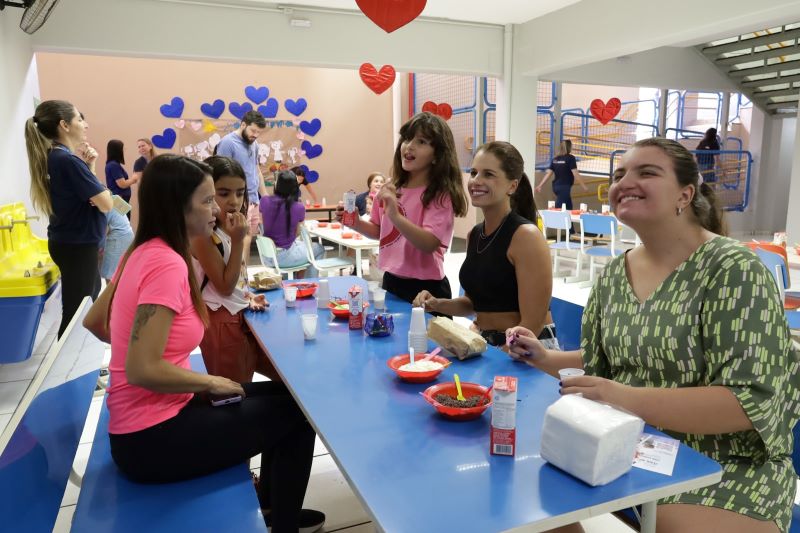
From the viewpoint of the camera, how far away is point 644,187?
1.50 meters

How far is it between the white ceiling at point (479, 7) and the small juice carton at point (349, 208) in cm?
472

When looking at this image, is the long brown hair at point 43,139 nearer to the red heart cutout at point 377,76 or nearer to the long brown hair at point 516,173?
the long brown hair at point 516,173

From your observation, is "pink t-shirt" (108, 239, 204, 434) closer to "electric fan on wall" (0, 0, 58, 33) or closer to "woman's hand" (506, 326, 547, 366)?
"woman's hand" (506, 326, 547, 366)

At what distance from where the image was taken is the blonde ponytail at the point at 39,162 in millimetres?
3357

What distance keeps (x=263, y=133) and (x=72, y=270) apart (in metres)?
7.27

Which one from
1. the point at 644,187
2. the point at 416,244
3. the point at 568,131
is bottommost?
the point at 416,244

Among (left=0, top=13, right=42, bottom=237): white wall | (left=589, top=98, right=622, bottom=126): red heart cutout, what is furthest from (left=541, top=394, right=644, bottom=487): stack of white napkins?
(left=589, top=98, right=622, bottom=126): red heart cutout

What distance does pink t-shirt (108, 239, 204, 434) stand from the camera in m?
1.57

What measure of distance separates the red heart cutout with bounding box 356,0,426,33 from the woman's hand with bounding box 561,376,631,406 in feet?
10.5

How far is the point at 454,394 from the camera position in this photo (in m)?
1.56

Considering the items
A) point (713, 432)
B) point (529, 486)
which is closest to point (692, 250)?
point (713, 432)

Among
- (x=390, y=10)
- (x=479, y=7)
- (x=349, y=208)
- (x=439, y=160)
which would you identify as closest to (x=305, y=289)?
(x=349, y=208)

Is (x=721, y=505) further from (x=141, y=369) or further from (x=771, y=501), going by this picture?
(x=141, y=369)

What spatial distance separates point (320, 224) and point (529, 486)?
6367mm
